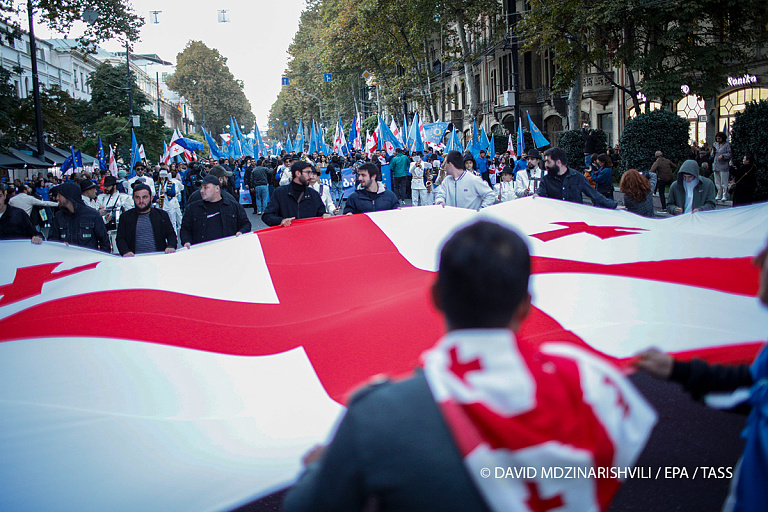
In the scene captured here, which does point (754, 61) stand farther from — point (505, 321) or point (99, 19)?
point (505, 321)

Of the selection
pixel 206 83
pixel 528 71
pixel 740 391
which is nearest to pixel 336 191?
pixel 740 391

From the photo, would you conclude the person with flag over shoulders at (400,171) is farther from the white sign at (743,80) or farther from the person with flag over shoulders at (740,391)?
the person with flag over shoulders at (740,391)

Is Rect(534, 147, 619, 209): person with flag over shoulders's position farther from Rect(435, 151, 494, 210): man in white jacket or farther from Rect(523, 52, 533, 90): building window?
Rect(523, 52, 533, 90): building window

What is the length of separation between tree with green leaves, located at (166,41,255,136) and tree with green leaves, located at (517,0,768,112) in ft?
267

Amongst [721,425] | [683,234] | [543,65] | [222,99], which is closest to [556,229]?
[683,234]

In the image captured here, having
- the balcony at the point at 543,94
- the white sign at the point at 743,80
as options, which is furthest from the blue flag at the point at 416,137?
the balcony at the point at 543,94

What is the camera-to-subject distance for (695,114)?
31.0m

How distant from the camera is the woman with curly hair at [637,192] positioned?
26.1ft

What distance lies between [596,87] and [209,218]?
3238 centimetres

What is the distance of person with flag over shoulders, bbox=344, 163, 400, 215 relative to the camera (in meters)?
7.85

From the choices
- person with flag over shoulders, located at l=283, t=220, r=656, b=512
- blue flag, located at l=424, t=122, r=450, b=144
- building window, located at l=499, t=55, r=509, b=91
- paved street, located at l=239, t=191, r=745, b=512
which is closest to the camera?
person with flag over shoulders, located at l=283, t=220, r=656, b=512

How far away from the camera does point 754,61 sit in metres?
26.1

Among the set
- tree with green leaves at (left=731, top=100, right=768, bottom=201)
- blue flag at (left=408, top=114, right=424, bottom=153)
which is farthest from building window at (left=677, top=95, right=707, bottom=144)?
tree with green leaves at (left=731, top=100, right=768, bottom=201)

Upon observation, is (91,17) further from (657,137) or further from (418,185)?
(657,137)
